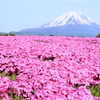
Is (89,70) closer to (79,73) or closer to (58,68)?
(79,73)

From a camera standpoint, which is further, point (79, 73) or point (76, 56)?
point (76, 56)

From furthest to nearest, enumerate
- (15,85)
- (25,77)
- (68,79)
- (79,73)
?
(79,73) → (68,79) → (25,77) → (15,85)

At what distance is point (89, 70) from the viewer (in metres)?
10.4

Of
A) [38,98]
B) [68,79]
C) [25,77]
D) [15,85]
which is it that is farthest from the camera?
[68,79]

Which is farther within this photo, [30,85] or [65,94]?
[30,85]

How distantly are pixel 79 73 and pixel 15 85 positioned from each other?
352cm

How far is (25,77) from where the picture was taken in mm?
8500

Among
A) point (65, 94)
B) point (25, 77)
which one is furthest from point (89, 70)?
point (65, 94)

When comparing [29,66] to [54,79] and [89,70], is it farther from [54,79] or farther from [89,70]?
[89,70]

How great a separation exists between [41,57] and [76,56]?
2368 millimetres

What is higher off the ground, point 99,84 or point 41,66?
point 41,66

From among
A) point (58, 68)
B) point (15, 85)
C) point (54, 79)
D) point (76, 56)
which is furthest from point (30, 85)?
point (76, 56)

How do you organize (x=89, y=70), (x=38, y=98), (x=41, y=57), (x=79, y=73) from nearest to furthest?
(x=38, y=98), (x=79, y=73), (x=89, y=70), (x=41, y=57)

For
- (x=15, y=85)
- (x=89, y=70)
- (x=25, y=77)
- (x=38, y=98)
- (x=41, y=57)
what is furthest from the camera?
(x=41, y=57)
